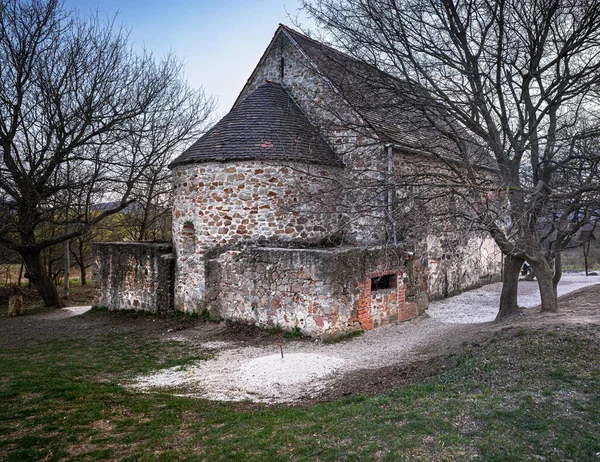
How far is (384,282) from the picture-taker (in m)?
11.5

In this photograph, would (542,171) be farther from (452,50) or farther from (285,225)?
(285,225)

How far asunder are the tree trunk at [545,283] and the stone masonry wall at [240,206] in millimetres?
4536

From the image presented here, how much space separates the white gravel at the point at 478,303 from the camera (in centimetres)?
1184

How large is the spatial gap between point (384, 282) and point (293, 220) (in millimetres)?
2735

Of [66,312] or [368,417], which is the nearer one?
[368,417]

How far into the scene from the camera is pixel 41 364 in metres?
8.49

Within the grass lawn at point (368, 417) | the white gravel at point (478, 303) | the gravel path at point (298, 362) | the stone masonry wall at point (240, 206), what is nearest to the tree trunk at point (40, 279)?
the stone masonry wall at point (240, 206)

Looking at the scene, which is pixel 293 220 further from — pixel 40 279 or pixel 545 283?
pixel 40 279

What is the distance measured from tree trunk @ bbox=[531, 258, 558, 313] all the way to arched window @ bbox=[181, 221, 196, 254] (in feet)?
26.3

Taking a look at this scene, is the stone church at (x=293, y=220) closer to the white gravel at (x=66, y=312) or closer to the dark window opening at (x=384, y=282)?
the dark window opening at (x=384, y=282)

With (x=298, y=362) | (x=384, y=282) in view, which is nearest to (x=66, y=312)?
(x=384, y=282)

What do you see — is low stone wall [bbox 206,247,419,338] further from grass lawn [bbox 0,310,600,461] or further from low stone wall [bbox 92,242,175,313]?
grass lawn [bbox 0,310,600,461]

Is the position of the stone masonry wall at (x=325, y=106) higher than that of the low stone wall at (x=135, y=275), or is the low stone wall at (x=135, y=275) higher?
the stone masonry wall at (x=325, y=106)

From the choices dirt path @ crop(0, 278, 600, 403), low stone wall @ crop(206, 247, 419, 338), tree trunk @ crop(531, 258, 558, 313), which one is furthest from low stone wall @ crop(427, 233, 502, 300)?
low stone wall @ crop(206, 247, 419, 338)
